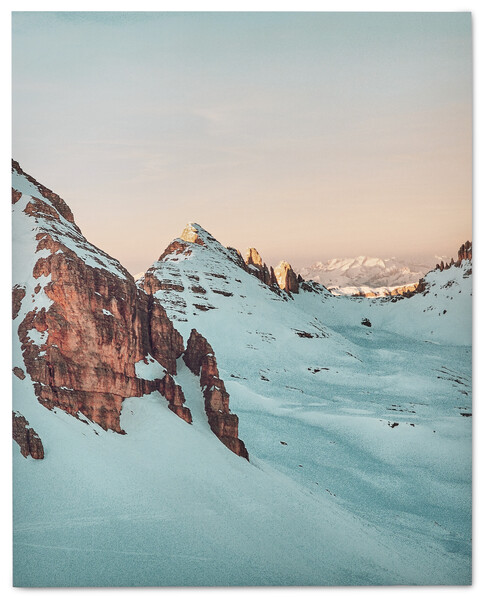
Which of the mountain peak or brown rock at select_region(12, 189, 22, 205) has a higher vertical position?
brown rock at select_region(12, 189, 22, 205)

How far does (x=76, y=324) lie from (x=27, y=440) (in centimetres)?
187

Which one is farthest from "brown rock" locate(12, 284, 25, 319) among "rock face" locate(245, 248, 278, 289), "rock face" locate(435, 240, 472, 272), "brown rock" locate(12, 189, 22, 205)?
"rock face" locate(435, 240, 472, 272)

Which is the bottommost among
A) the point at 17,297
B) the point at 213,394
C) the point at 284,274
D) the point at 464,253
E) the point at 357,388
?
the point at 357,388

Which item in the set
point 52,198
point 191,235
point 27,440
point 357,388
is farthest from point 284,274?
point 27,440

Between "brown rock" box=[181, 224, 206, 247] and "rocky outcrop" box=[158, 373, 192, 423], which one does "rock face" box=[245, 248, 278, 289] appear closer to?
"brown rock" box=[181, 224, 206, 247]

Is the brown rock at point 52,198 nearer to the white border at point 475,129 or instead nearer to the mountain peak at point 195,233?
the white border at point 475,129

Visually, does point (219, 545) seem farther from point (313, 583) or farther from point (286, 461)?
point (286, 461)

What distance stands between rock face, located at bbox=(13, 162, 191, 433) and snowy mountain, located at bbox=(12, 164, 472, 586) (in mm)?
23

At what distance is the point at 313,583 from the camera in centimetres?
786

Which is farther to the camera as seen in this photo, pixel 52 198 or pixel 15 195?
pixel 52 198

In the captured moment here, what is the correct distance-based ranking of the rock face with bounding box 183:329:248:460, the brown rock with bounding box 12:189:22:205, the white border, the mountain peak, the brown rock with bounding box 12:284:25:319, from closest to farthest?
1. the white border
2. the brown rock with bounding box 12:284:25:319
3. the brown rock with bounding box 12:189:22:205
4. the mountain peak
5. the rock face with bounding box 183:329:248:460

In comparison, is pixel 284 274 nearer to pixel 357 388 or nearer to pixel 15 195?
pixel 357 388

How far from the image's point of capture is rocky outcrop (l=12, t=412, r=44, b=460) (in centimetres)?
763

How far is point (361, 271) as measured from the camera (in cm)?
1279
